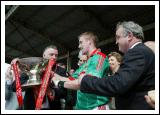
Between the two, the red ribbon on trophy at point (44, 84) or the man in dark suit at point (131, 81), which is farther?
the red ribbon on trophy at point (44, 84)

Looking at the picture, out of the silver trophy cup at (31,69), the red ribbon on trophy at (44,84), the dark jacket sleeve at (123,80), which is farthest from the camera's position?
the silver trophy cup at (31,69)

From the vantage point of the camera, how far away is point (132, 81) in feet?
6.29

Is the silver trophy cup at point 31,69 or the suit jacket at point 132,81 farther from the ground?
the silver trophy cup at point 31,69

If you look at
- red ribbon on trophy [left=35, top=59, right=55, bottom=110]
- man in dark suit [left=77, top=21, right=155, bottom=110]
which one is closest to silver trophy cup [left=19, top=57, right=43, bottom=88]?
red ribbon on trophy [left=35, top=59, right=55, bottom=110]

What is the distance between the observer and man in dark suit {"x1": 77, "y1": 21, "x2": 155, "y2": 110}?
1927 mm

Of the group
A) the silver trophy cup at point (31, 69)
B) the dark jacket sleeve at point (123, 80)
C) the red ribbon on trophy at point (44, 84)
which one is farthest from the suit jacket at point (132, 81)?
the silver trophy cup at point (31, 69)

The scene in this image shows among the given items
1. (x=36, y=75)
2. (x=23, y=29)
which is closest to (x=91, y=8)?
(x=23, y=29)

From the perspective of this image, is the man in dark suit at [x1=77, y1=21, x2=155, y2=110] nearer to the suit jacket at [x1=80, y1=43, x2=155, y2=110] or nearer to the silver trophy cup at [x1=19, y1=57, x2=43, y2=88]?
the suit jacket at [x1=80, y1=43, x2=155, y2=110]

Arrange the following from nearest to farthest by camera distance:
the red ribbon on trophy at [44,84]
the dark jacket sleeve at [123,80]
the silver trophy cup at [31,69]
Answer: the dark jacket sleeve at [123,80] < the red ribbon on trophy at [44,84] < the silver trophy cup at [31,69]

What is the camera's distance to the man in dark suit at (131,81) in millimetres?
1927

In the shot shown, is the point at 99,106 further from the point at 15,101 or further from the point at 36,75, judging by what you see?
the point at 15,101

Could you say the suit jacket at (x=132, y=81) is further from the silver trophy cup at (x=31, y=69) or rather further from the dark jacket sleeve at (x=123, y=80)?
the silver trophy cup at (x=31, y=69)

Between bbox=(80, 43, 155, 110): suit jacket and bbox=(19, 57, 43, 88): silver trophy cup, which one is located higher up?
bbox=(19, 57, 43, 88): silver trophy cup

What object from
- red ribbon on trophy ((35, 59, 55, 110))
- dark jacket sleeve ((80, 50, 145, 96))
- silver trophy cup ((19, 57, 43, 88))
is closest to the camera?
dark jacket sleeve ((80, 50, 145, 96))
